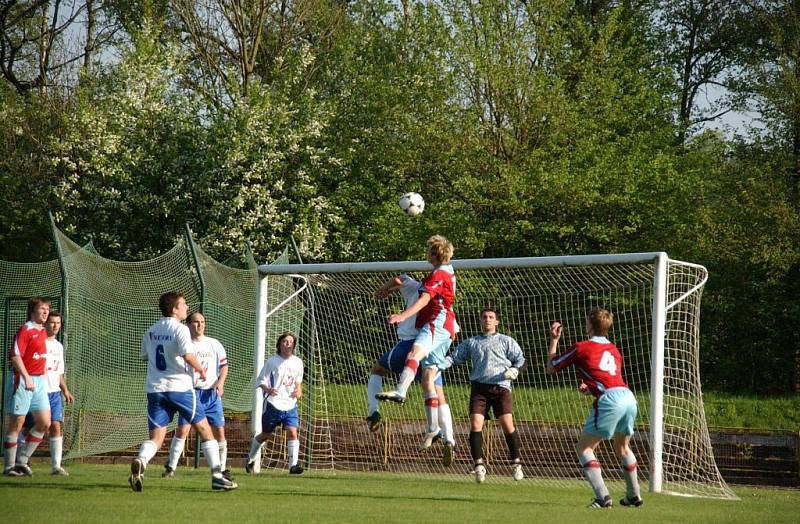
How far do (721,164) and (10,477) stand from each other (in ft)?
76.6

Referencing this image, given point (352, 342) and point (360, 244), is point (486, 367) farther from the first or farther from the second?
point (360, 244)

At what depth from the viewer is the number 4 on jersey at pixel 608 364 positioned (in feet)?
31.9

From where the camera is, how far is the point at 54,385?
12438 mm

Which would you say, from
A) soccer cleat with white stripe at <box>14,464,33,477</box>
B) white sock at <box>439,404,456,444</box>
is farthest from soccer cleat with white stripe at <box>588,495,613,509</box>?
soccer cleat with white stripe at <box>14,464,33,477</box>

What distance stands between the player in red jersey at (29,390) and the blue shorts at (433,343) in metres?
4.18

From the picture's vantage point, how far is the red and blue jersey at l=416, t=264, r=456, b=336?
10750mm

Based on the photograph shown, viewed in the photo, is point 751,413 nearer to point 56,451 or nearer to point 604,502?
point 604,502

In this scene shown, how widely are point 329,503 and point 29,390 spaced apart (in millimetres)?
3837

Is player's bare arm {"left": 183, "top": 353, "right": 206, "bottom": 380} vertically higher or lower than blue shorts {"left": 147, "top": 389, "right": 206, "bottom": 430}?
higher

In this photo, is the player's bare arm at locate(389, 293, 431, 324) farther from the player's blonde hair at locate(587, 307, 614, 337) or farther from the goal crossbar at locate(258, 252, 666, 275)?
the goal crossbar at locate(258, 252, 666, 275)

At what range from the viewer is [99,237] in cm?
2834

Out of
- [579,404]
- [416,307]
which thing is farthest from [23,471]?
[579,404]

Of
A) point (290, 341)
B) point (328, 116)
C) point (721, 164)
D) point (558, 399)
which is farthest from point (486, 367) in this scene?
point (721, 164)

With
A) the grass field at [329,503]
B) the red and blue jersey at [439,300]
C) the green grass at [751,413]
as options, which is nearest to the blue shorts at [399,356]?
the red and blue jersey at [439,300]
